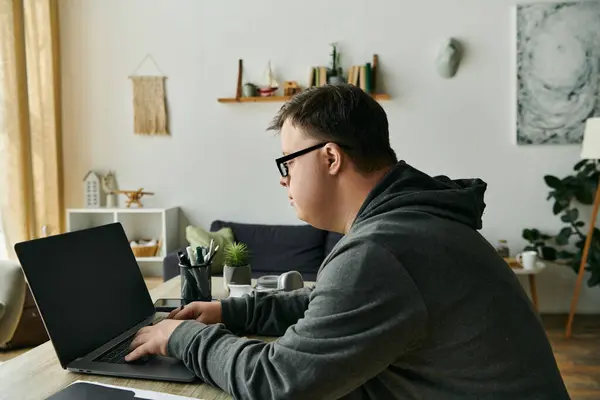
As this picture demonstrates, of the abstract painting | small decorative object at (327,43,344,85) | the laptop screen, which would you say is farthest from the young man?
the abstract painting

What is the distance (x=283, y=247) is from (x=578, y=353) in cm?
191

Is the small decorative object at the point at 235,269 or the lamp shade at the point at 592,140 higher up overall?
the lamp shade at the point at 592,140

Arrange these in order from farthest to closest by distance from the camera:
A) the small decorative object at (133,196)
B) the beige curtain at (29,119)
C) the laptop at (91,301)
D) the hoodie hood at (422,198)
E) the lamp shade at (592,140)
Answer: the small decorative object at (133,196) → the beige curtain at (29,119) → the lamp shade at (592,140) → the laptop at (91,301) → the hoodie hood at (422,198)

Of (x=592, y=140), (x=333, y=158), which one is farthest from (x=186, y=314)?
(x=592, y=140)

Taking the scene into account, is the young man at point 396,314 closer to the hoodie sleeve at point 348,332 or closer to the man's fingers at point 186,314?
the hoodie sleeve at point 348,332

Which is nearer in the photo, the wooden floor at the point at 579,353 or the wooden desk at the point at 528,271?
the wooden floor at the point at 579,353

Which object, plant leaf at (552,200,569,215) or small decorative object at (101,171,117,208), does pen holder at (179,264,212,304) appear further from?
plant leaf at (552,200,569,215)

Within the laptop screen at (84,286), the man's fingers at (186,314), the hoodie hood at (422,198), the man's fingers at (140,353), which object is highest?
the hoodie hood at (422,198)

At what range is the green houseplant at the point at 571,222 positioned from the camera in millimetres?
3672

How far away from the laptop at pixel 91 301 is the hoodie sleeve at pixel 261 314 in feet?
0.67

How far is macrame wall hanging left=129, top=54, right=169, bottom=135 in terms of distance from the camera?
417 cm

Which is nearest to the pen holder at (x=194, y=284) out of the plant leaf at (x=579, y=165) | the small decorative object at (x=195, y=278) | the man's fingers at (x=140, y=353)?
the small decorative object at (x=195, y=278)

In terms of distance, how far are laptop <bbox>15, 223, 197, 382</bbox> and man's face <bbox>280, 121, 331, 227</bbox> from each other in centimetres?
36

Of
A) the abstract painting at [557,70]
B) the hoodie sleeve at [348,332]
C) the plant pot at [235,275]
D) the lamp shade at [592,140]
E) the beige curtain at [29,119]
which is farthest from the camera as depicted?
the abstract painting at [557,70]
